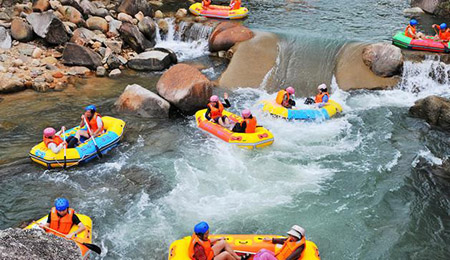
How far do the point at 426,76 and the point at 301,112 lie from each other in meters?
5.71

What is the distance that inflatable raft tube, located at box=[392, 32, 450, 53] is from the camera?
1501 cm

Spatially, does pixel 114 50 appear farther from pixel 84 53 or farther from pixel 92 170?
pixel 92 170

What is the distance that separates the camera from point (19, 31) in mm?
15000

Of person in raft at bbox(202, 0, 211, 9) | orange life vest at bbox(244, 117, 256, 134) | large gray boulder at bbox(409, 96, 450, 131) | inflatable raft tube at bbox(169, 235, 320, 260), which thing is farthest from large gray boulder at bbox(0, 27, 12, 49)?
large gray boulder at bbox(409, 96, 450, 131)

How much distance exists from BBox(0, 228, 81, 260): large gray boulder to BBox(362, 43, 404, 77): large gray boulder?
43.3ft

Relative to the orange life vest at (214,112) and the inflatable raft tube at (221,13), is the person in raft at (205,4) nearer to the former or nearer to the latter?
the inflatable raft tube at (221,13)

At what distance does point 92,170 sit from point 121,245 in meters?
2.75

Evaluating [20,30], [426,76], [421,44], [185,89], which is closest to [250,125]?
[185,89]

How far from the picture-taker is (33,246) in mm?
4105

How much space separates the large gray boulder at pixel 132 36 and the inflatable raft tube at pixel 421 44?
10058 mm

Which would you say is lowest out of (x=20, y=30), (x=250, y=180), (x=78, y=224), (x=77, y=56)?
(x=250, y=180)

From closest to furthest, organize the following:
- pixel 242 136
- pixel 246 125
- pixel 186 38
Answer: pixel 242 136 < pixel 246 125 < pixel 186 38

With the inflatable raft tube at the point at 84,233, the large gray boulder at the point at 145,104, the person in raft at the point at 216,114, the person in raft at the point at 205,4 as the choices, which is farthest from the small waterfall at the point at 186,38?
the inflatable raft tube at the point at 84,233

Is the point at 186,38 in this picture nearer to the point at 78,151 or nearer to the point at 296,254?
the point at 78,151
